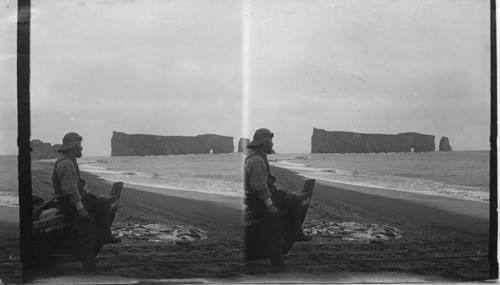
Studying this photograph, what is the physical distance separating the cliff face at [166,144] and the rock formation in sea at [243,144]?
0.20 feet

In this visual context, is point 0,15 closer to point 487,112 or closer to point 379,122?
point 379,122

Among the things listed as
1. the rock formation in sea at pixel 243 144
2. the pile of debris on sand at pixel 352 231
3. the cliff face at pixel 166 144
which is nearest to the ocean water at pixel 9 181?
the cliff face at pixel 166 144

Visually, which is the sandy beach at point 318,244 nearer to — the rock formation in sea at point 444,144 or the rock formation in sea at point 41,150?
the rock formation in sea at point 41,150

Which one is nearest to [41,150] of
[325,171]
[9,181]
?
[9,181]

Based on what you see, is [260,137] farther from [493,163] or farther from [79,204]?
[493,163]

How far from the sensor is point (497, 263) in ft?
15.7

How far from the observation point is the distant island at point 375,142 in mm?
4766

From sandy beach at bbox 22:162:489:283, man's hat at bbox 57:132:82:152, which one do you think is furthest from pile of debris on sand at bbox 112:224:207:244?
man's hat at bbox 57:132:82:152

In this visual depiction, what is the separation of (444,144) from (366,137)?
22.1 inches

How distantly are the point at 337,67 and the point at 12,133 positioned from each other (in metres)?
2.32

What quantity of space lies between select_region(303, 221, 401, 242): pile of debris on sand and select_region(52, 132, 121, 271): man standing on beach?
4.59 feet

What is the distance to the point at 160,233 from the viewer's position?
15.6ft

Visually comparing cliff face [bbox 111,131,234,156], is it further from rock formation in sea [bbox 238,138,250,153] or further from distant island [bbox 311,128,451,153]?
distant island [bbox 311,128,451,153]

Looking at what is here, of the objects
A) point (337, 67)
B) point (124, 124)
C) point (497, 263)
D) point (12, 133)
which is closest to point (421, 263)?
point (497, 263)
